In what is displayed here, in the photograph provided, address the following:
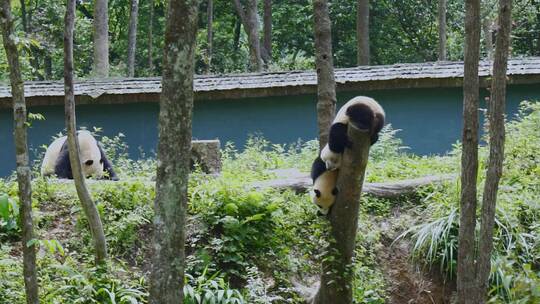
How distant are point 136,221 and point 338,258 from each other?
2204 mm

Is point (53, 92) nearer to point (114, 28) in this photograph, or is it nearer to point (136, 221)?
point (136, 221)

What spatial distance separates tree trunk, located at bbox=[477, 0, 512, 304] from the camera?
5.45m

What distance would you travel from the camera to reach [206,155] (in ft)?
33.9

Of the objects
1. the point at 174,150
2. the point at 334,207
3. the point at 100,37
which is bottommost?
the point at 334,207

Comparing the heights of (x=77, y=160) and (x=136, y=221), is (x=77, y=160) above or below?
above

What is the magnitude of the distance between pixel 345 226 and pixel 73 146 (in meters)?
2.43

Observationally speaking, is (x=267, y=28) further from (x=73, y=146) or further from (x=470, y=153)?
(x=470, y=153)

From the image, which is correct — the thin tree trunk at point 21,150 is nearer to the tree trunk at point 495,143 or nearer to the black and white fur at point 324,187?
the black and white fur at point 324,187

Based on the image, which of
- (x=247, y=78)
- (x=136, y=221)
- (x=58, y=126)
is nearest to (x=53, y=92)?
(x=58, y=126)

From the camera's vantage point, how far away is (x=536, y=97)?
1527cm

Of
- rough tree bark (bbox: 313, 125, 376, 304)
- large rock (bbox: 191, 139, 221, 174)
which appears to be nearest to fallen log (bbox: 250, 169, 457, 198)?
large rock (bbox: 191, 139, 221, 174)

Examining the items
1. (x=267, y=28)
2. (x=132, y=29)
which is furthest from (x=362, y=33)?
(x=132, y=29)

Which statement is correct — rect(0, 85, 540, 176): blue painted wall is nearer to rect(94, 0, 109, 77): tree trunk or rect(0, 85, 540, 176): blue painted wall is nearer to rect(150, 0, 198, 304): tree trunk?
rect(94, 0, 109, 77): tree trunk

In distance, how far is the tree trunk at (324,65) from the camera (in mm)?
6883
